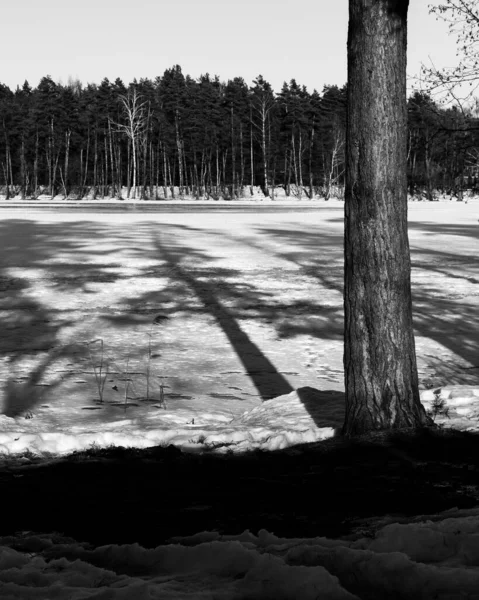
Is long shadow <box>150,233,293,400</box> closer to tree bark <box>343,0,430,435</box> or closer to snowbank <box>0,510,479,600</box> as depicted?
tree bark <box>343,0,430,435</box>

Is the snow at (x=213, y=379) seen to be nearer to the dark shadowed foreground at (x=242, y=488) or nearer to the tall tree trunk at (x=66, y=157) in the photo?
the dark shadowed foreground at (x=242, y=488)

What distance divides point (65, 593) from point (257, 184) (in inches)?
3538

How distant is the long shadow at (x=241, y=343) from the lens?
25.2 ft

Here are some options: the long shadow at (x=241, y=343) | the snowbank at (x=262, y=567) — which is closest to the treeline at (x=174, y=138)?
the long shadow at (x=241, y=343)

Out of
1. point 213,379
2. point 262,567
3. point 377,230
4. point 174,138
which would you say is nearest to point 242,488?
point 262,567

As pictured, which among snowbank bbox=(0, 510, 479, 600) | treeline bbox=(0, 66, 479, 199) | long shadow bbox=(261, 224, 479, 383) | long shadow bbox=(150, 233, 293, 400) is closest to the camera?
snowbank bbox=(0, 510, 479, 600)

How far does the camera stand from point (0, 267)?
15.1m

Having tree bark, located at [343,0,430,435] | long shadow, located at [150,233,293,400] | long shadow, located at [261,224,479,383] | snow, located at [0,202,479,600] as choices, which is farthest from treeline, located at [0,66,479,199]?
tree bark, located at [343,0,430,435]

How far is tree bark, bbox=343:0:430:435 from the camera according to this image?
4.96 m

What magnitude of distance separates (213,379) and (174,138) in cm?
7699

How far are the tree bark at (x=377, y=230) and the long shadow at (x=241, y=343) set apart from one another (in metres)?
2.24

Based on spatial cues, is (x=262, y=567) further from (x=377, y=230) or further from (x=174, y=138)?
(x=174, y=138)

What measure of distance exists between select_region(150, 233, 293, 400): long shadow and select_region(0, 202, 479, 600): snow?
3 centimetres

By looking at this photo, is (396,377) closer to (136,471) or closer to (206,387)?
(136,471)
